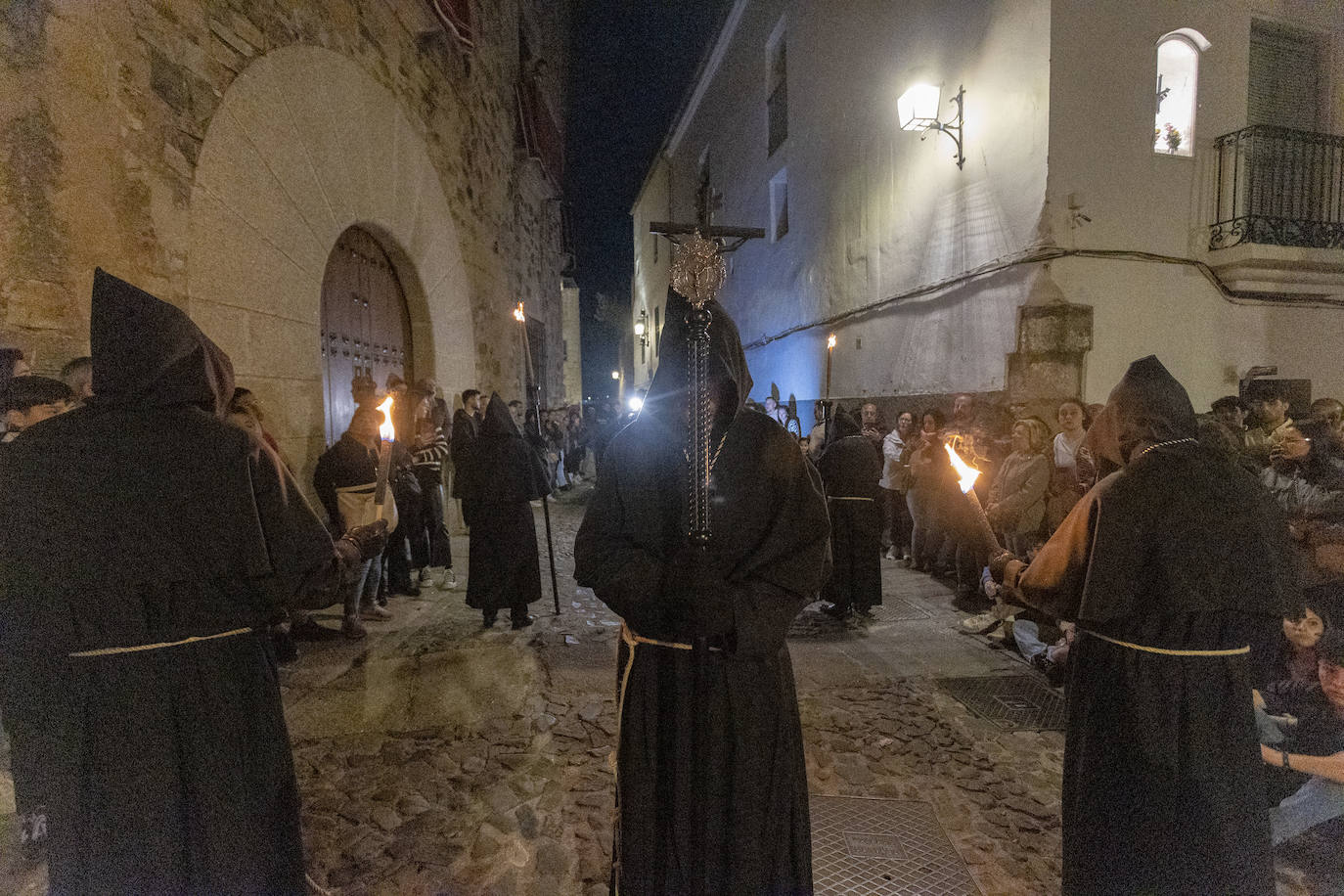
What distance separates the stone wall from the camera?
3.74 meters

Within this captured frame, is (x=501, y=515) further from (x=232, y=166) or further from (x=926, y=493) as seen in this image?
(x=926, y=493)

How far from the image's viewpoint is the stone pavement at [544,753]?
2.92 meters

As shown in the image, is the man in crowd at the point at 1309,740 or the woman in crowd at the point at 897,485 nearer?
the man in crowd at the point at 1309,740

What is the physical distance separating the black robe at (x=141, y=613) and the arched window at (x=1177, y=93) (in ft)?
31.6

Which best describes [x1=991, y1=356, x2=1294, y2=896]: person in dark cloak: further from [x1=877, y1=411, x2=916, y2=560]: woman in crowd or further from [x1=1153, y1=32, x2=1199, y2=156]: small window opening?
[x1=1153, y1=32, x2=1199, y2=156]: small window opening

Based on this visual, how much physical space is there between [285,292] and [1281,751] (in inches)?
275

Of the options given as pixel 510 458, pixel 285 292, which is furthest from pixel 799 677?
pixel 285 292

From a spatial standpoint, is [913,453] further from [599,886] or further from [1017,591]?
[599,886]

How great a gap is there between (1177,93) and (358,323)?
9.98 m

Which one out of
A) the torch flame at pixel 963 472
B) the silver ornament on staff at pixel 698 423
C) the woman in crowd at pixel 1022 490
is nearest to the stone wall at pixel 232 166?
the silver ornament on staff at pixel 698 423

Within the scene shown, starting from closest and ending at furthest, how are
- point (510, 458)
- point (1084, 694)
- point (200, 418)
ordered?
point (200, 418)
point (1084, 694)
point (510, 458)

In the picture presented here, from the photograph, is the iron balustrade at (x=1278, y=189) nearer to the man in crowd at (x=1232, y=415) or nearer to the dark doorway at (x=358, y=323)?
the man in crowd at (x=1232, y=415)

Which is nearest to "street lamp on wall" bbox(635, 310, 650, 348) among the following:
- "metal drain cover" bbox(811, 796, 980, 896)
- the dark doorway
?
the dark doorway

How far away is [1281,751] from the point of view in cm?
287
